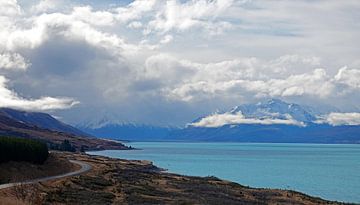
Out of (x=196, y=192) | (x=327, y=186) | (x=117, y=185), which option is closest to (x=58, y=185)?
(x=117, y=185)

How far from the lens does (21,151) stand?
7844 cm

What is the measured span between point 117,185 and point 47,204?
1079 inches

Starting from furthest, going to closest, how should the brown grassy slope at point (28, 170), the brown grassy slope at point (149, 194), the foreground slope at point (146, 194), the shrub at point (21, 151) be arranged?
1. the shrub at point (21, 151)
2. the brown grassy slope at point (28, 170)
3. the brown grassy slope at point (149, 194)
4. the foreground slope at point (146, 194)

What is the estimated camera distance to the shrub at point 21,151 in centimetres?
7412

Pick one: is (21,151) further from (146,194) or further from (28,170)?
(146,194)

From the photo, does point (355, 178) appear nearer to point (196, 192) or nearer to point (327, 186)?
point (327, 186)

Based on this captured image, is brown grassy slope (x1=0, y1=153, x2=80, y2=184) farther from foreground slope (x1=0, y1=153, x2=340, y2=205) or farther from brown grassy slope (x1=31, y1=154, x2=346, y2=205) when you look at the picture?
brown grassy slope (x1=31, y1=154, x2=346, y2=205)

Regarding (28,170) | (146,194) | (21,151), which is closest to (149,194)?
(146,194)

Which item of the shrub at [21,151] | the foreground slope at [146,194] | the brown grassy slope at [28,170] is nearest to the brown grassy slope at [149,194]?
the foreground slope at [146,194]

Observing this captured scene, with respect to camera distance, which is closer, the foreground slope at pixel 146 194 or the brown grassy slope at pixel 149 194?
the foreground slope at pixel 146 194

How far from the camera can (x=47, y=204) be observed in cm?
4191

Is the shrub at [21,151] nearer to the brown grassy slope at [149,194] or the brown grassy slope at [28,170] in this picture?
the brown grassy slope at [28,170]

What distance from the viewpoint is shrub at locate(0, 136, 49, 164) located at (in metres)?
74.1

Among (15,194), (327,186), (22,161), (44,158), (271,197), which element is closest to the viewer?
(15,194)
